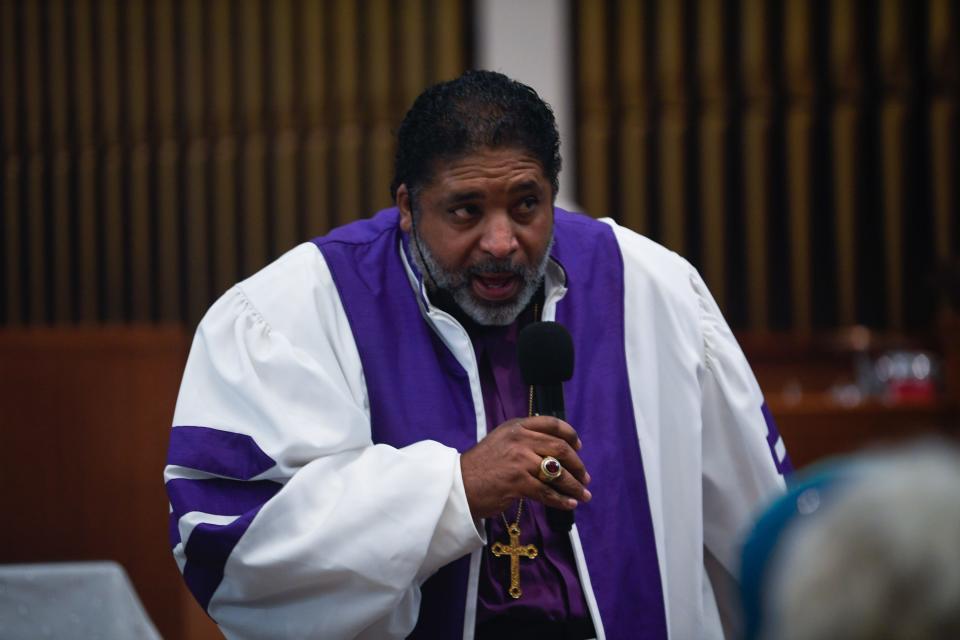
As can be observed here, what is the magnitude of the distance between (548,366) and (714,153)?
4305 mm

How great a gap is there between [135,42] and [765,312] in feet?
11.2

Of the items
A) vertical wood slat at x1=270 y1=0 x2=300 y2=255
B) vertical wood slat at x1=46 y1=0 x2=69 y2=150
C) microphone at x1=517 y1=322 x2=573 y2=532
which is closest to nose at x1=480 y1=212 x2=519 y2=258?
microphone at x1=517 y1=322 x2=573 y2=532

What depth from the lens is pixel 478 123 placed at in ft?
7.29

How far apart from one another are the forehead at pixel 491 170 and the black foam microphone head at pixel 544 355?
31 cm

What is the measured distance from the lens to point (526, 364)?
197 cm

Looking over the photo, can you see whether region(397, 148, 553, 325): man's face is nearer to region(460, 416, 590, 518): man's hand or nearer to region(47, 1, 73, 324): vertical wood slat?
region(460, 416, 590, 518): man's hand

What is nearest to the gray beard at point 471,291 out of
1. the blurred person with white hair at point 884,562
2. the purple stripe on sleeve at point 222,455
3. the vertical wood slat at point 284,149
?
the purple stripe on sleeve at point 222,455

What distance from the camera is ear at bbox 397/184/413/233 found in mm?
2369

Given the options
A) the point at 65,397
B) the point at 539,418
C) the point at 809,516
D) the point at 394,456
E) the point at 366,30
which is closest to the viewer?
the point at 809,516

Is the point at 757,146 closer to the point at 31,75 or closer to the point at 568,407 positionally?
the point at 31,75

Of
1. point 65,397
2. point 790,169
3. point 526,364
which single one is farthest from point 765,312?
point 526,364

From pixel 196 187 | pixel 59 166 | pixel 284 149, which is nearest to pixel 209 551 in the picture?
pixel 284 149

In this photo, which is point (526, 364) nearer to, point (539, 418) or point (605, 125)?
point (539, 418)

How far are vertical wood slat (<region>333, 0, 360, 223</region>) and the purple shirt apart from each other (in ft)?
13.9
